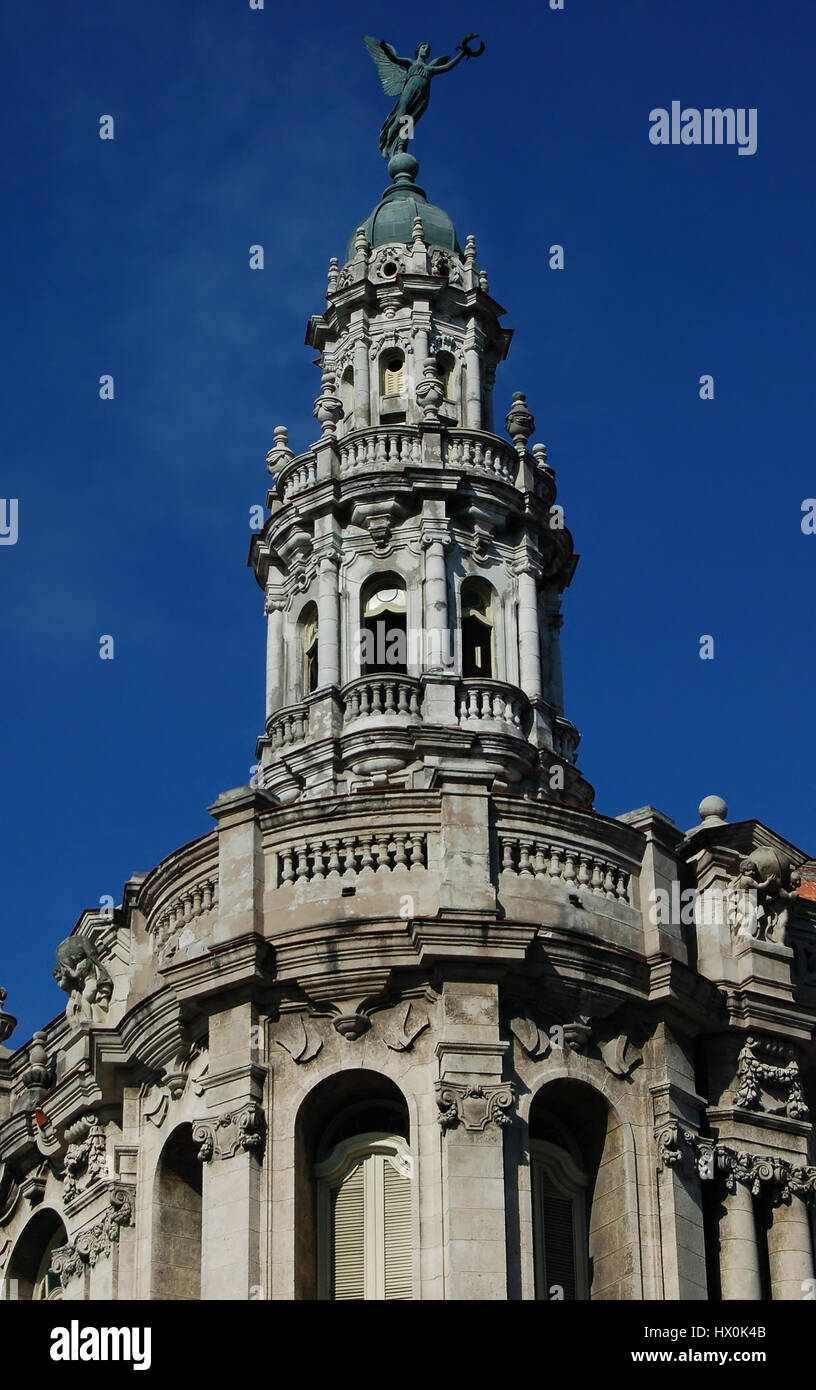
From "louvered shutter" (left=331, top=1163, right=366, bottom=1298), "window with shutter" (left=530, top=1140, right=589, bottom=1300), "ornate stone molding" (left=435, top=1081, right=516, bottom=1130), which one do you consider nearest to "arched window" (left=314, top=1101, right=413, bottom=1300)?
"louvered shutter" (left=331, top=1163, right=366, bottom=1298)

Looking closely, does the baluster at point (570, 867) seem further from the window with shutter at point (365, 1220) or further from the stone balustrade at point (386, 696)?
the stone balustrade at point (386, 696)

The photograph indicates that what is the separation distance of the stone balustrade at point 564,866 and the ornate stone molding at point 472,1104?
2.96 m

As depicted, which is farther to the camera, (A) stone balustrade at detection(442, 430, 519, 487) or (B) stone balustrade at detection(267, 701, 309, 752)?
(A) stone balustrade at detection(442, 430, 519, 487)

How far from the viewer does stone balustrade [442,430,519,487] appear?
4256 cm

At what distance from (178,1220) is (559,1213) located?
464cm

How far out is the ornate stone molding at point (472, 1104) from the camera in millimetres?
27734

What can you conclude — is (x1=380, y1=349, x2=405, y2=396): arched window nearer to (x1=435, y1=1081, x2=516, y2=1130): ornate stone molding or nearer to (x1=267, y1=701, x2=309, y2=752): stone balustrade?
(x1=267, y1=701, x2=309, y2=752): stone balustrade

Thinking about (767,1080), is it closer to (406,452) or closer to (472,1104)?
(472,1104)

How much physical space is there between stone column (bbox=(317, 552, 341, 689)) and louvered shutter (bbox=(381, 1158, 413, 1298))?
1281 centimetres

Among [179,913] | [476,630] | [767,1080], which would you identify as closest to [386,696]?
[476,630]
